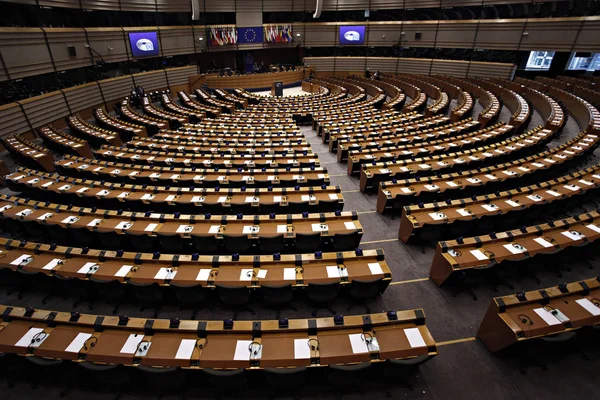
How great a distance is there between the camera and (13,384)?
5246 mm

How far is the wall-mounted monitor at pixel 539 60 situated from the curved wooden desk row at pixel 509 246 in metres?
24.0

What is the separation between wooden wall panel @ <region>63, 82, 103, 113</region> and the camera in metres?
20.5

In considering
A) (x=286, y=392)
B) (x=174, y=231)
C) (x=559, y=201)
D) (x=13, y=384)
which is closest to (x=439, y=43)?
(x=559, y=201)

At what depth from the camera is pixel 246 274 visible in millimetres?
6531

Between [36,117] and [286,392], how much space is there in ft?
68.9

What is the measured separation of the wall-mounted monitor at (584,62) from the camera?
2294cm

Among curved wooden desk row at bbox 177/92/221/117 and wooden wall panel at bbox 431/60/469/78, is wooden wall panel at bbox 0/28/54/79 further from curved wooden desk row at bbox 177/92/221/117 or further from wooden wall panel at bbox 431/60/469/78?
wooden wall panel at bbox 431/60/469/78

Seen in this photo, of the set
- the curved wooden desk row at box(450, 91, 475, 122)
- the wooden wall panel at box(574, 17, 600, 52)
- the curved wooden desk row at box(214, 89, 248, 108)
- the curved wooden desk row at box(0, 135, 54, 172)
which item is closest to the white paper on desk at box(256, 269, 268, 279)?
the curved wooden desk row at box(0, 135, 54, 172)

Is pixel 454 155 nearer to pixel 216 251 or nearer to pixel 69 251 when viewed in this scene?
pixel 216 251

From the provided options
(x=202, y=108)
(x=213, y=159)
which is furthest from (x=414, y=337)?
(x=202, y=108)

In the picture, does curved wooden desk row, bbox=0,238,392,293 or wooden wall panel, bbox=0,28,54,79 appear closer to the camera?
curved wooden desk row, bbox=0,238,392,293

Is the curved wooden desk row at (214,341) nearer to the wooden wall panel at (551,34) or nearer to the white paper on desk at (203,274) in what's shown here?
the white paper on desk at (203,274)

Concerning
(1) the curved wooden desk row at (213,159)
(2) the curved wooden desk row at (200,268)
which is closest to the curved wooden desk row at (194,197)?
(1) the curved wooden desk row at (213,159)

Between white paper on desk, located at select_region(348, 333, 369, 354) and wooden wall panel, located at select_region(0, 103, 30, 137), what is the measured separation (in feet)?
65.9
